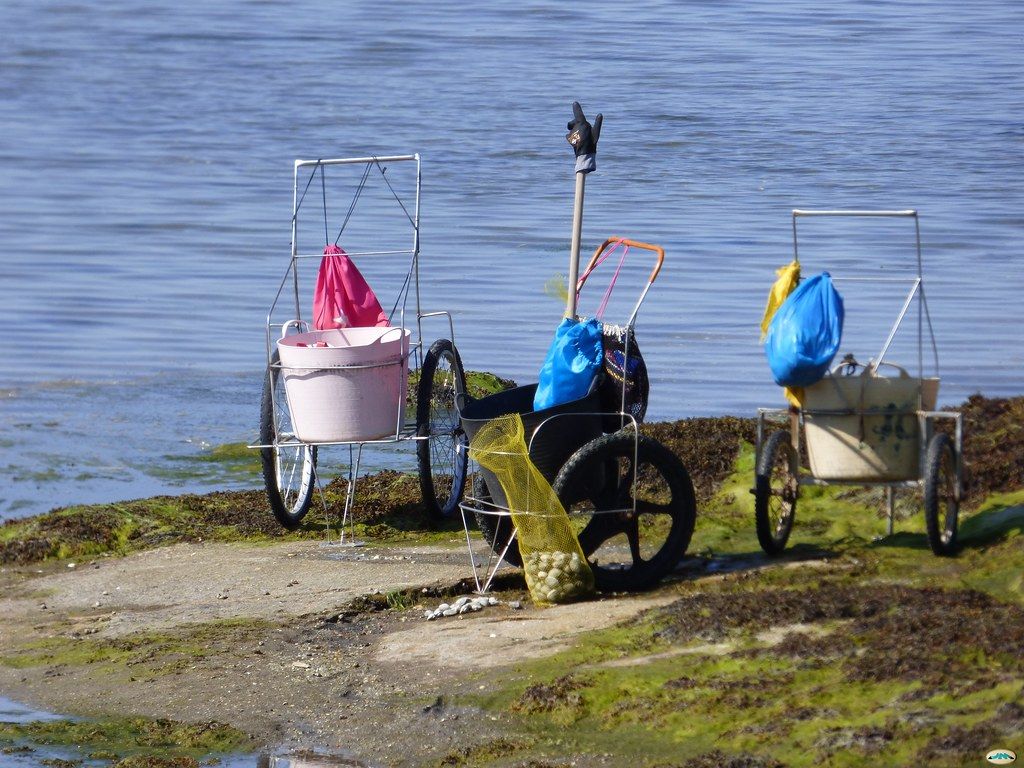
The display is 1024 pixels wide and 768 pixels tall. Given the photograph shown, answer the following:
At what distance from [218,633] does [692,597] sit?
2.24 meters

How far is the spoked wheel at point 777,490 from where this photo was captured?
772 cm

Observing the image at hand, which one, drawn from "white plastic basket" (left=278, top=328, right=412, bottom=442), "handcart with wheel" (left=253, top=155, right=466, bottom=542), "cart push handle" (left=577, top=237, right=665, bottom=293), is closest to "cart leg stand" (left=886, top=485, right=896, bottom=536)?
"cart push handle" (left=577, top=237, right=665, bottom=293)

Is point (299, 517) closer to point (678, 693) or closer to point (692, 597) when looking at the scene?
point (692, 597)

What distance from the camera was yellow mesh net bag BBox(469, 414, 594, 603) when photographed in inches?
301

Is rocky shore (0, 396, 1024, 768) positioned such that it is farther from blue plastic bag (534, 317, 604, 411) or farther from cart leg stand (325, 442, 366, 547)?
blue plastic bag (534, 317, 604, 411)

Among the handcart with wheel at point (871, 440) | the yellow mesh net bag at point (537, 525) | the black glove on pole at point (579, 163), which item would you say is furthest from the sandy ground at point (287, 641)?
the black glove on pole at point (579, 163)

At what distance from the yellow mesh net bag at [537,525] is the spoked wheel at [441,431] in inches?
55.8

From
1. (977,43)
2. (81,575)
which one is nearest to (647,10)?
(977,43)

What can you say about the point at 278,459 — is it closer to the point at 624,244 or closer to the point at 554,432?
the point at 554,432

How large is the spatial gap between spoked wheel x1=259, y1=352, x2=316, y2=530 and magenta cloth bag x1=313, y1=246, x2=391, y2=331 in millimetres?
465

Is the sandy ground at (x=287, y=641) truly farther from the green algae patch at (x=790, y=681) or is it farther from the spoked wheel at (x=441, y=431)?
the spoked wheel at (x=441, y=431)

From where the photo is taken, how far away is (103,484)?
11961 millimetres

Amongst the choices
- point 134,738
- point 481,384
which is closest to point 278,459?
point 134,738

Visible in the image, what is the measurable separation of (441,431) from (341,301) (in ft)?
3.20
